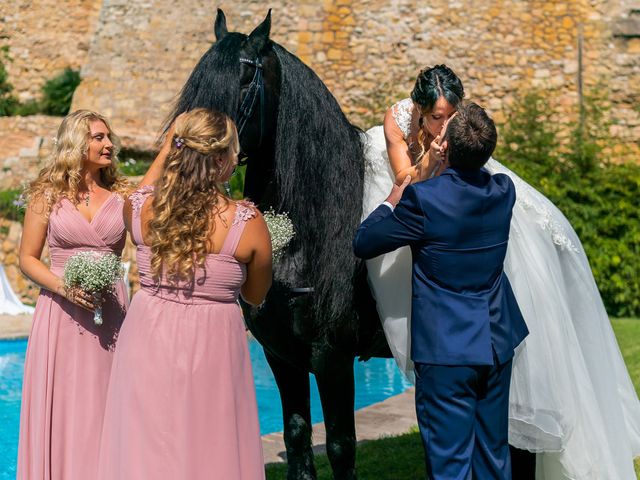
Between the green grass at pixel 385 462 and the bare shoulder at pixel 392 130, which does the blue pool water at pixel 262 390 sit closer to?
the green grass at pixel 385 462

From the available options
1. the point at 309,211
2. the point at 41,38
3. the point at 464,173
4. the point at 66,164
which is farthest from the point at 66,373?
the point at 41,38

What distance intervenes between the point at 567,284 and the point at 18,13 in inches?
769

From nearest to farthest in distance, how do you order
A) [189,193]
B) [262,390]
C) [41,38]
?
[189,193]
[262,390]
[41,38]

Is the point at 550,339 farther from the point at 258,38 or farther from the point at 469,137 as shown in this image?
the point at 258,38

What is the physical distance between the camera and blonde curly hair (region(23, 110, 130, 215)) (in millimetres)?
4004

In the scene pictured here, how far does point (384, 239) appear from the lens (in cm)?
337

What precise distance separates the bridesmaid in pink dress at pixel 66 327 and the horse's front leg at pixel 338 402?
1.02 meters

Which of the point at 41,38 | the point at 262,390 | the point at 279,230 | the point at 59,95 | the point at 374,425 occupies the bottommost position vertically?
the point at 262,390

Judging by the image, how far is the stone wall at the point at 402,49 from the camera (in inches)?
599

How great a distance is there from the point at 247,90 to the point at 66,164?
0.98 m

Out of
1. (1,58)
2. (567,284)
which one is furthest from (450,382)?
(1,58)

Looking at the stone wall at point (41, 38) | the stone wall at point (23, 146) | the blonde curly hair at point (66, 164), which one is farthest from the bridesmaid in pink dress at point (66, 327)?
the stone wall at point (41, 38)

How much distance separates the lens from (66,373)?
407cm

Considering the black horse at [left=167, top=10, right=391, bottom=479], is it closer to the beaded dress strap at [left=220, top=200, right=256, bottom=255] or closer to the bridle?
the bridle
